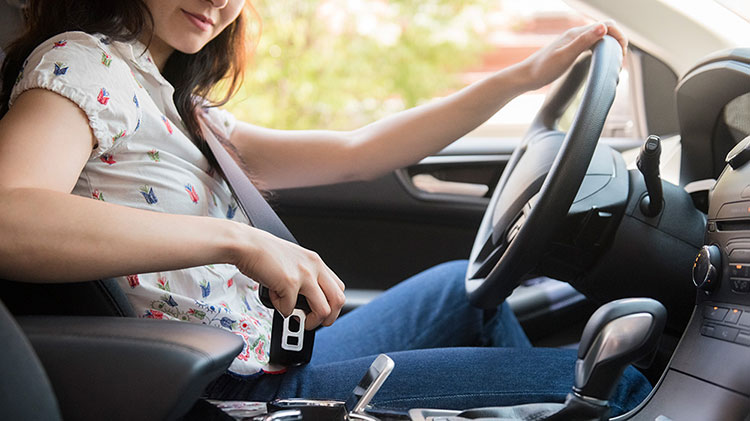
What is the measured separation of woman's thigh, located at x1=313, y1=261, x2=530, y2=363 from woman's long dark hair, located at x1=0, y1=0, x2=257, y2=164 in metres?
0.40

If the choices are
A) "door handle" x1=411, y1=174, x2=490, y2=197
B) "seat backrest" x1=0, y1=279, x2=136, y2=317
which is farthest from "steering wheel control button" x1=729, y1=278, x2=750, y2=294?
"door handle" x1=411, y1=174, x2=490, y2=197

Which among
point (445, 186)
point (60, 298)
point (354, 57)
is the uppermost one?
point (60, 298)

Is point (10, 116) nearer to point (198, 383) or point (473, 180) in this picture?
point (198, 383)

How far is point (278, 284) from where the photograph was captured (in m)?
0.76

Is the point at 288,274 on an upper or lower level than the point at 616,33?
lower

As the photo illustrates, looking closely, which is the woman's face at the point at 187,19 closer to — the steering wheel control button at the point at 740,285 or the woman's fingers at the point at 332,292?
the woman's fingers at the point at 332,292

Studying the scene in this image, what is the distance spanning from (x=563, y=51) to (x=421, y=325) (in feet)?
A: 1.67

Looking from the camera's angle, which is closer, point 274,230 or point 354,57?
point 274,230

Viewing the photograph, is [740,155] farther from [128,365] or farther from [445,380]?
[128,365]

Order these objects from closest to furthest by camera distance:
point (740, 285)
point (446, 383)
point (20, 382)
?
1. point (20, 382)
2. point (740, 285)
3. point (446, 383)

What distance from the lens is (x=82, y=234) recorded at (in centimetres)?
68

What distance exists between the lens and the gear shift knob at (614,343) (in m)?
0.76

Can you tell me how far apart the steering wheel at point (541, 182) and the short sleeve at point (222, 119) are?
470 mm

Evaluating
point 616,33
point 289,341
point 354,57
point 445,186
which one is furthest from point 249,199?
point 354,57
